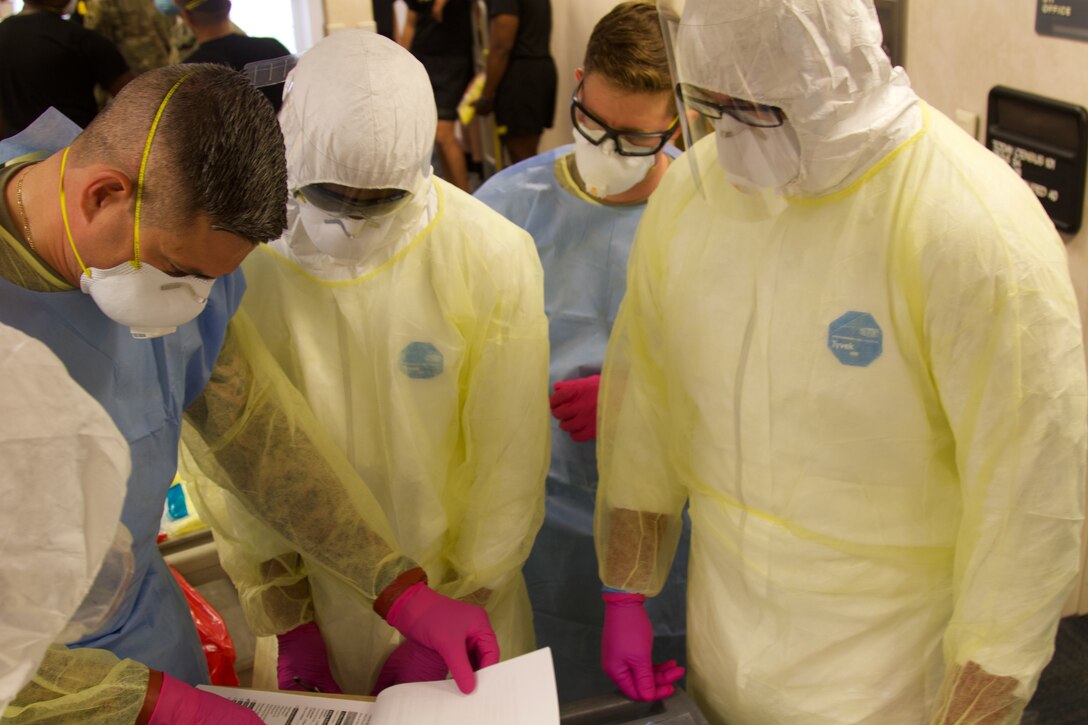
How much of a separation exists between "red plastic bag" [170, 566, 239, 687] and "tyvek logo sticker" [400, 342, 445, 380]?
0.65 meters

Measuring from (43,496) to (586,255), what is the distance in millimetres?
→ 1220

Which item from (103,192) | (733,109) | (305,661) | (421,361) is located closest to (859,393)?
(733,109)

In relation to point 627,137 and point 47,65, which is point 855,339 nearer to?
point 627,137

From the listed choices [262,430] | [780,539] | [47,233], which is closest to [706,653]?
[780,539]

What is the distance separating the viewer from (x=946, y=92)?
1.95 m

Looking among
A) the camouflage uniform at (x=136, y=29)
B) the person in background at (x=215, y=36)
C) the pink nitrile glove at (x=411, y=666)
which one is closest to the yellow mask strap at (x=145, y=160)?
the person in background at (x=215, y=36)

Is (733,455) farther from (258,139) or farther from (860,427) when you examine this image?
(258,139)

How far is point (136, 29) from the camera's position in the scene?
1307 millimetres

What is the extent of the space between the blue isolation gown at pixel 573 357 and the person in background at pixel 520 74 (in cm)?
34

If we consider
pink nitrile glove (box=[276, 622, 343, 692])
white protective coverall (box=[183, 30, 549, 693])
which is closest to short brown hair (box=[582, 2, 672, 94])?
white protective coverall (box=[183, 30, 549, 693])

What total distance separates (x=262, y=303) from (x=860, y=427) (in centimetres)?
86

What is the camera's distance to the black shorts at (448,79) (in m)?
1.98

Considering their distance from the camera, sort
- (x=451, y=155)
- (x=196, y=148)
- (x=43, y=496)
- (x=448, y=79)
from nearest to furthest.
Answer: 1. (x=43, y=496)
2. (x=196, y=148)
3. (x=448, y=79)
4. (x=451, y=155)

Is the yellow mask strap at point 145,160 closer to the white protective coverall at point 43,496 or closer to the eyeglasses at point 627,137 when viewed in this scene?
the white protective coverall at point 43,496
